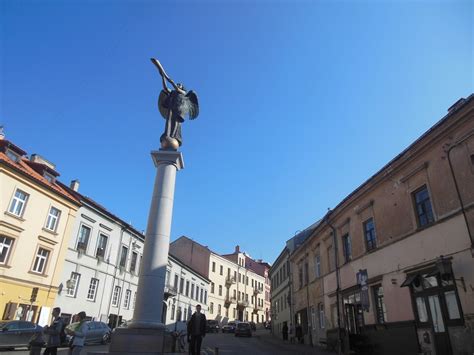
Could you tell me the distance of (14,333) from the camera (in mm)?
15688

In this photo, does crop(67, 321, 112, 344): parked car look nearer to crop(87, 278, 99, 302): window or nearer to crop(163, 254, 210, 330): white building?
crop(87, 278, 99, 302): window

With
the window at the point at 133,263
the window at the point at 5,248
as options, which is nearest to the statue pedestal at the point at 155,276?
the window at the point at 5,248

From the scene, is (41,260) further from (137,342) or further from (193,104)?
(137,342)

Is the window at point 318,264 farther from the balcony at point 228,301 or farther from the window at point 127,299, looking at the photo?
the balcony at point 228,301

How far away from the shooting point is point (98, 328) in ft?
67.7

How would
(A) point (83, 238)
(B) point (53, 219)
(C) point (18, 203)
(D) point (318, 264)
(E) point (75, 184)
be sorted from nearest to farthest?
(C) point (18, 203)
(B) point (53, 219)
(D) point (318, 264)
(A) point (83, 238)
(E) point (75, 184)

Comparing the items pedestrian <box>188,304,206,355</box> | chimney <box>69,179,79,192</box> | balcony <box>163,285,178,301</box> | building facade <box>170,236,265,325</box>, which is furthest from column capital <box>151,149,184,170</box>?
building facade <box>170,236,265,325</box>

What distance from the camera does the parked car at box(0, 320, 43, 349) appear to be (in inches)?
603

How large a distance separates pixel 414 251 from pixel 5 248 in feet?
71.5

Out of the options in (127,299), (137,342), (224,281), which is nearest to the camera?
(137,342)

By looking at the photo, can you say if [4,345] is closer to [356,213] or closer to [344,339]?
[344,339]

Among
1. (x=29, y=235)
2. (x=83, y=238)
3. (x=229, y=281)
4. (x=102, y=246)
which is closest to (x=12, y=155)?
(x=29, y=235)

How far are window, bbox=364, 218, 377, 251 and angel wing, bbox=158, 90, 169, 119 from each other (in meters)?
11.4

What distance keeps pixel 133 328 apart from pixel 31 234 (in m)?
15.9
